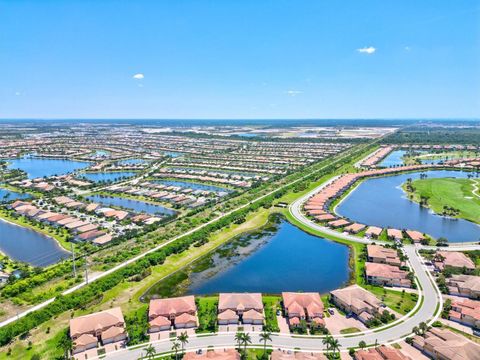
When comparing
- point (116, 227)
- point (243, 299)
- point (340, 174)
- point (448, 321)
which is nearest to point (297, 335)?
point (243, 299)

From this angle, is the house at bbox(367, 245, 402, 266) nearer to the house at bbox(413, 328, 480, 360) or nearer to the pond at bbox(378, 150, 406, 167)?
the house at bbox(413, 328, 480, 360)

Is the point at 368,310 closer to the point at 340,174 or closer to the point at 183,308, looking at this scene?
the point at 183,308

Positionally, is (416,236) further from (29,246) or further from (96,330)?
(29,246)

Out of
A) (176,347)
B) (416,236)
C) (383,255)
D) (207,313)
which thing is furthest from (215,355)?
(416,236)

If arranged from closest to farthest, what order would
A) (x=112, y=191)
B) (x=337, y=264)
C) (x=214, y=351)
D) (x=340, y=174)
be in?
(x=214, y=351) < (x=337, y=264) < (x=112, y=191) < (x=340, y=174)

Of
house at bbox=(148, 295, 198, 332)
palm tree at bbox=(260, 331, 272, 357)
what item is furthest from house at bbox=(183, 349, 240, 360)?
house at bbox=(148, 295, 198, 332)

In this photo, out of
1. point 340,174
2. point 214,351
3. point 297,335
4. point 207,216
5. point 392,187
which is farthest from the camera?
point 340,174

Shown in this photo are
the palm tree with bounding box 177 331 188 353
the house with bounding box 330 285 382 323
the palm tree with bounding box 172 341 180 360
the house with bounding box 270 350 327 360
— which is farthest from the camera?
the house with bounding box 330 285 382 323
